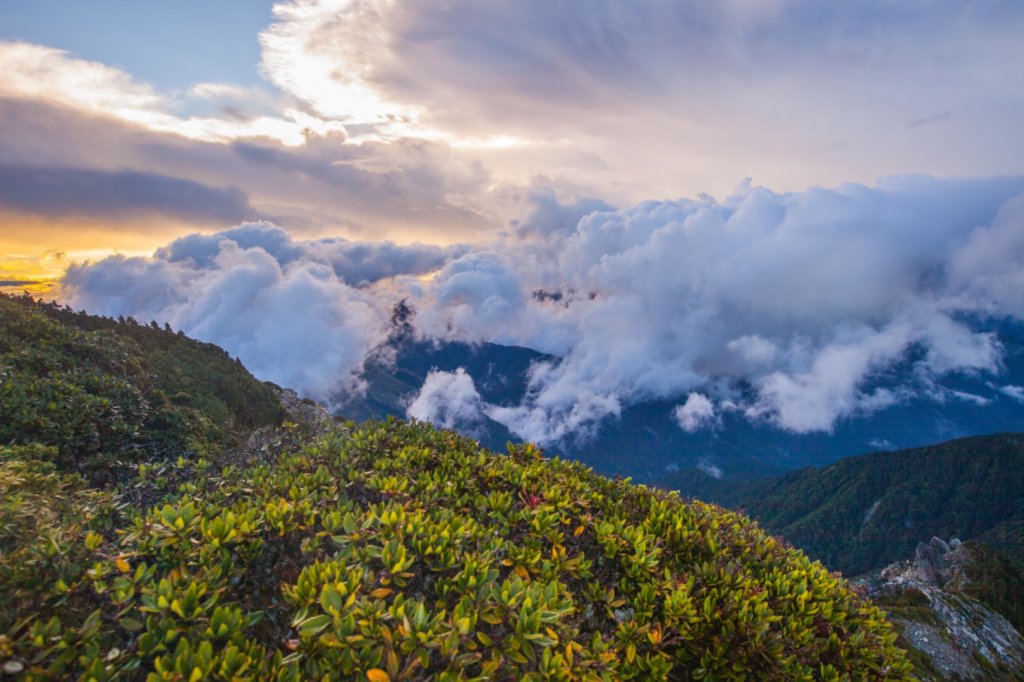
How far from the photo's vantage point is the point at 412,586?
574 centimetres

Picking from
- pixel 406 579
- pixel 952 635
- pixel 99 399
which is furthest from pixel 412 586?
pixel 952 635

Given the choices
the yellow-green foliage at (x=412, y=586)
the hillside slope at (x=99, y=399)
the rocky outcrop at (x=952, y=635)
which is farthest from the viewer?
the rocky outcrop at (x=952, y=635)

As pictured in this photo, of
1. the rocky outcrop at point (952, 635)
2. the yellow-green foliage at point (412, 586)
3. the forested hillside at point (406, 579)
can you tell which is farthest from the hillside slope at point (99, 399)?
the rocky outcrop at point (952, 635)

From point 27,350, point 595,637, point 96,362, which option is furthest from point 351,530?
point 96,362

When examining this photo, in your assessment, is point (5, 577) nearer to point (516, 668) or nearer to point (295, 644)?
point (295, 644)

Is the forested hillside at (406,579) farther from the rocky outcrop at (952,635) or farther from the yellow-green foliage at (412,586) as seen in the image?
the rocky outcrop at (952,635)

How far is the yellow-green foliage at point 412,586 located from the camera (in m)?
4.41

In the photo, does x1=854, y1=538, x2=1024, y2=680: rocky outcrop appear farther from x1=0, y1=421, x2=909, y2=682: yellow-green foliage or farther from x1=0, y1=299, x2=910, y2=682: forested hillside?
x1=0, y1=421, x2=909, y2=682: yellow-green foliage

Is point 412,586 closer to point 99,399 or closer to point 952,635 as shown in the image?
point 99,399

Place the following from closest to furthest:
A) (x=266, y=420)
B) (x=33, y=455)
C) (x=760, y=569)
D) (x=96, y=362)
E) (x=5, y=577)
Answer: (x=5, y=577)
(x=760, y=569)
(x=33, y=455)
(x=96, y=362)
(x=266, y=420)

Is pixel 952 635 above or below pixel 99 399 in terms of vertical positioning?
below

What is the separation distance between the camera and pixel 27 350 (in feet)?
50.4

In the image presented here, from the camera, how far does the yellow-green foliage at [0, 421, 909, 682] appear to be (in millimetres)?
4406

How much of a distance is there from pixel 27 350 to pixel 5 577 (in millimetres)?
14643
